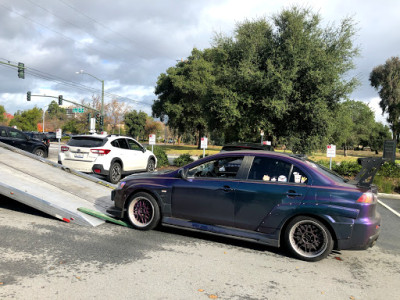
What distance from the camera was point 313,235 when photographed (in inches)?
184

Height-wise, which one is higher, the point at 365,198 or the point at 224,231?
the point at 365,198

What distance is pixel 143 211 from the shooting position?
573 centimetres

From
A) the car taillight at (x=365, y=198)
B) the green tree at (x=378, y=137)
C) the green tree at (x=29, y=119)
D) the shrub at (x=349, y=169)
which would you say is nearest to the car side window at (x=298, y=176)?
the car taillight at (x=365, y=198)

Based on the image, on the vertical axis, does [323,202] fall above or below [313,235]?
above

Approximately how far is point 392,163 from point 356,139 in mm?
55069

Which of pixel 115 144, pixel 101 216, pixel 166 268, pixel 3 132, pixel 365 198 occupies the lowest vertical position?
pixel 166 268

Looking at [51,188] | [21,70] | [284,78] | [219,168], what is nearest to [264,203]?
[219,168]

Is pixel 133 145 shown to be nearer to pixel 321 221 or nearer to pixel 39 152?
pixel 39 152

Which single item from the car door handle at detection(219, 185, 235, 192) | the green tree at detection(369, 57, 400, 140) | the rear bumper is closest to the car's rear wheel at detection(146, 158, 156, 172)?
the car door handle at detection(219, 185, 235, 192)

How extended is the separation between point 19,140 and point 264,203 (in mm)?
14311

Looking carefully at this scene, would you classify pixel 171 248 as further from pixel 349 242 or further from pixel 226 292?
pixel 349 242

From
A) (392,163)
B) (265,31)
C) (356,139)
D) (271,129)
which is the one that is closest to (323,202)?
(392,163)

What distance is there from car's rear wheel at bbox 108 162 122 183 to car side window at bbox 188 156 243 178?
5.80 meters

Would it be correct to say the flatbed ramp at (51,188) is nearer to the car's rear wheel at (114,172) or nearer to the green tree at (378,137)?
the car's rear wheel at (114,172)
